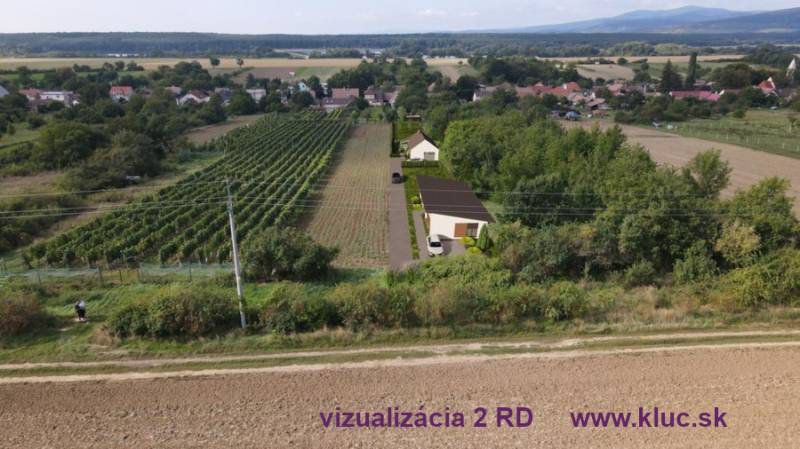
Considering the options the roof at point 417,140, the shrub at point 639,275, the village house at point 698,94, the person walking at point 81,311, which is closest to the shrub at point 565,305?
the shrub at point 639,275

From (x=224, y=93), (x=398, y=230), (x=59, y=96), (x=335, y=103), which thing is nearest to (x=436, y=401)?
(x=398, y=230)

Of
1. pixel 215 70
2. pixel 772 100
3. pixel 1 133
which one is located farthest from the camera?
pixel 215 70

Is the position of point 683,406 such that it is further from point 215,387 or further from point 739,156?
point 739,156

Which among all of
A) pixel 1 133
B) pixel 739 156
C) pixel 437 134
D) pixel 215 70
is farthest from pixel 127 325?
pixel 215 70

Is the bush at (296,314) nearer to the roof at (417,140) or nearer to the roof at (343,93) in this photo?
the roof at (417,140)

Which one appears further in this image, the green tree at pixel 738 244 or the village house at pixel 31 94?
the village house at pixel 31 94
